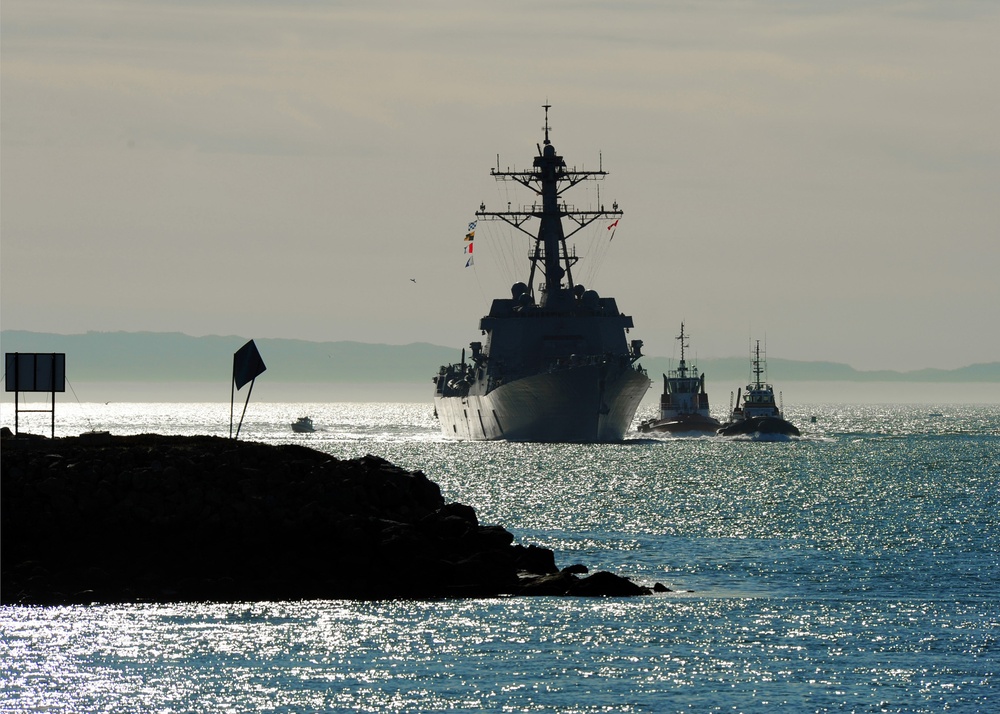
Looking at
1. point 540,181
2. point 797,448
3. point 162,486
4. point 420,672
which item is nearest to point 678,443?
point 797,448

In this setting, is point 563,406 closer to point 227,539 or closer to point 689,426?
point 689,426

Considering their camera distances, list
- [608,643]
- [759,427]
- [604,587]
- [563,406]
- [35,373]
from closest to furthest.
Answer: [608,643] < [604,587] < [35,373] < [563,406] < [759,427]

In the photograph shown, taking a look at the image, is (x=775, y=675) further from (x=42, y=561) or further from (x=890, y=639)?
(x=42, y=561)

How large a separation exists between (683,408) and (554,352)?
1999 inches

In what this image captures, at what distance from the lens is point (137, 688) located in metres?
27.2

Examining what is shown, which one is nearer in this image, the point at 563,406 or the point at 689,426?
the point at 563,406

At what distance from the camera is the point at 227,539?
122 feet

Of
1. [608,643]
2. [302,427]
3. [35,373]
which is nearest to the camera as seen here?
[608,643]

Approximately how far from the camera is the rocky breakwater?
1391 inches

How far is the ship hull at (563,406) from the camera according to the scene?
105188mm

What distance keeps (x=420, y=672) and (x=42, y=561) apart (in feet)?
40.5

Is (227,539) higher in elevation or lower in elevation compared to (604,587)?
higher

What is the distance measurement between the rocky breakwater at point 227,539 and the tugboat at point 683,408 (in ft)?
372

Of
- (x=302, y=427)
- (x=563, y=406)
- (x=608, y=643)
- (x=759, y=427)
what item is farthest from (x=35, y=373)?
(x=302, y=427)
